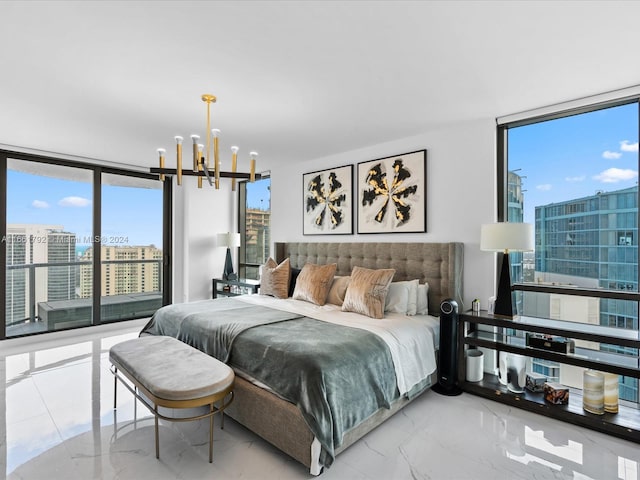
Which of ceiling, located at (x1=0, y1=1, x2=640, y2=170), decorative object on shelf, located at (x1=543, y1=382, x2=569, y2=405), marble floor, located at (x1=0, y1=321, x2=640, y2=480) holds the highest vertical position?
ceiling, located at (x1=0, y1=1, x2=640, y2=170)

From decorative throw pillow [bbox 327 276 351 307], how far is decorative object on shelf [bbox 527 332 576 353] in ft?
5.60

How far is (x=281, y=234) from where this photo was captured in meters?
5.35

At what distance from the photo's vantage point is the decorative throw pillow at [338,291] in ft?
12.2

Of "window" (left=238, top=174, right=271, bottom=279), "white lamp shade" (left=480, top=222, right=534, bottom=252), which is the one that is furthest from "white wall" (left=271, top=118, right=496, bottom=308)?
"window" (left=238, top=174, right=271, bottom=279)

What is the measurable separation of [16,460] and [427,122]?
4048 mm

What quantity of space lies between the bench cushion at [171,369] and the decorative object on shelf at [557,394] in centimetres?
243

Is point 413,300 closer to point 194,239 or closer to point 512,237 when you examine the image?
point 512,237

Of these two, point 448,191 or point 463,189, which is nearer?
point 463,189

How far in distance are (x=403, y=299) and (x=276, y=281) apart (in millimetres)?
1624

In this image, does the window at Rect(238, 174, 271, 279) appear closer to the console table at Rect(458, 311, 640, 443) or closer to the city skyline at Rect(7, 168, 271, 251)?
the city skyline at Rect(7, 168, 271, 251)

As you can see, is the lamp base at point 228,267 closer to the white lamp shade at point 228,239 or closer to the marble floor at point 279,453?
the white lamp shade at point 228,239

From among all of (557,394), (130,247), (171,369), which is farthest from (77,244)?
(557,394)

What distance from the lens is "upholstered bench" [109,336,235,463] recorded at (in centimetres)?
196

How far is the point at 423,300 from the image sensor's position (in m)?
3.37
